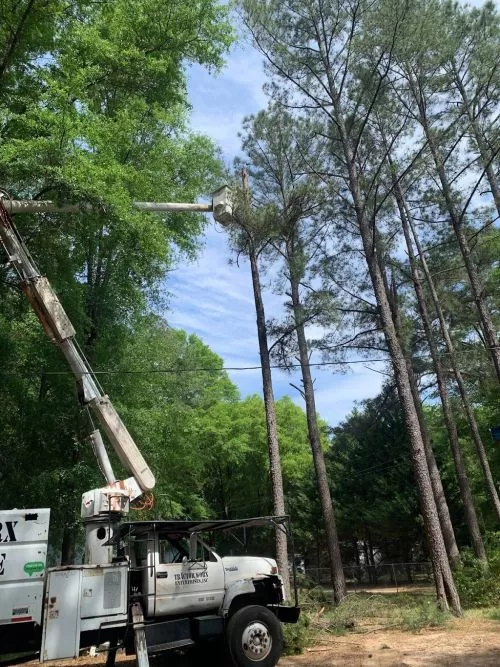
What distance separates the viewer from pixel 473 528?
66.9 feet

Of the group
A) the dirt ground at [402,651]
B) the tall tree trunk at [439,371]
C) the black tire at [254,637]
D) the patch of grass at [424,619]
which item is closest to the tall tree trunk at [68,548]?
the dirt ground at [402,651]

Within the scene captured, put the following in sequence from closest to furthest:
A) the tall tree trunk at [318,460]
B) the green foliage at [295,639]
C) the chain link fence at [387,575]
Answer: the green foliage at [295,639]
the tall tree trunk at [318,460]
the chain link fence at [387,575]

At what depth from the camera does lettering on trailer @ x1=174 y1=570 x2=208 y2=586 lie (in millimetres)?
7723

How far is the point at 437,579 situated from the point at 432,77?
49.4 feet

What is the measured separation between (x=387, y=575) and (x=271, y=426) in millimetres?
15075

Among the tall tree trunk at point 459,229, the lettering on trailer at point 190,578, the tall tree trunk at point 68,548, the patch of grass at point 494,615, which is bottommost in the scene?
the patch of grass at point 494,615

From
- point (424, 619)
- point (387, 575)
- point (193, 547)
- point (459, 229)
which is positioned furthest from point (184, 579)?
point (387, 575)

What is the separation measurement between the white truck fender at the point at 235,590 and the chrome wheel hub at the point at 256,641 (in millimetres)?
440

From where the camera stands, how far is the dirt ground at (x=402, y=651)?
7.74 meters

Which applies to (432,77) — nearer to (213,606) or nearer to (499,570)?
(499,570)

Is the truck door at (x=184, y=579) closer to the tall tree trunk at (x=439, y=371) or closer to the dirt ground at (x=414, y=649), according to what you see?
the dirt ground at (x=414, y=649)

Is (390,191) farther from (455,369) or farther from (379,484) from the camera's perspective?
(379,484)

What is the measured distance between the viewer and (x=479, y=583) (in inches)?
572

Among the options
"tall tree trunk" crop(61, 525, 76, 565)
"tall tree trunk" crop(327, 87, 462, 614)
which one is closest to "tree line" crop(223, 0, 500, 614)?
"tall tree trunk" crop(327, 87, 462, 614)
